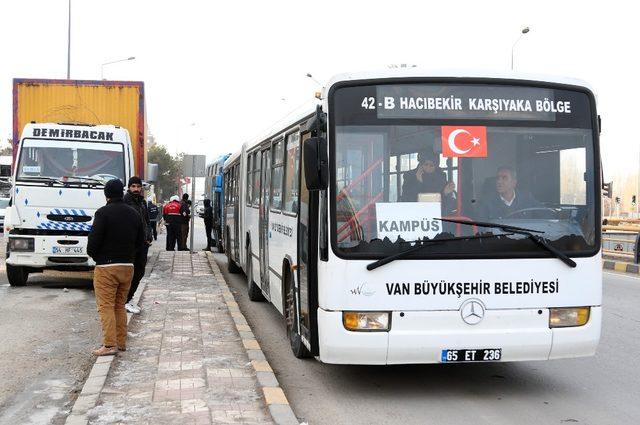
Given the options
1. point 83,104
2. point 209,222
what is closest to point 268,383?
point 83,104

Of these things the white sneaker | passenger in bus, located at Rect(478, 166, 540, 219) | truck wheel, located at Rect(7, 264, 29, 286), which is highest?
passenger in bus, located at Rect(478, 166, 540, 219)

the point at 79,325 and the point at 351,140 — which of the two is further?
the point at 79,325

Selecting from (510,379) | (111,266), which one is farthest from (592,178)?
(111,266)

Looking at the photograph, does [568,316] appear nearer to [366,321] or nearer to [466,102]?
[366,321]

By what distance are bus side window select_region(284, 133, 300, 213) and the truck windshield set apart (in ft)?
20.4

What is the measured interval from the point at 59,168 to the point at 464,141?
9452 mm

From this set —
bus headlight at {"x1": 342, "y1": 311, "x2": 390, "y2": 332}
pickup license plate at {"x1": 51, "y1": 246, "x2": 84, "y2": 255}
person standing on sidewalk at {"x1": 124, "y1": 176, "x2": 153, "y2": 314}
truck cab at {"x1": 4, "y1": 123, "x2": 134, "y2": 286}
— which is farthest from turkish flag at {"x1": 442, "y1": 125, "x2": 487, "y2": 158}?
pickup license plate at {"x1": 51, "y1": 246, "x2": 84, "y2": 255}

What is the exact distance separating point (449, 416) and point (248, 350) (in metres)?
2.53

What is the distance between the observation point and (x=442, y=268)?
600 centimetres

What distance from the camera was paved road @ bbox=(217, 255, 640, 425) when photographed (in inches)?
229

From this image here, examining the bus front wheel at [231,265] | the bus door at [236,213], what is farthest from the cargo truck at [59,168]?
the bus front wheel at [231,265]

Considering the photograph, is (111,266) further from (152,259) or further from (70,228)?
(152,259)

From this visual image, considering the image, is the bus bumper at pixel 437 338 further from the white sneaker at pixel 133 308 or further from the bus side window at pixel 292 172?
the white sneaker at pixel 133 308

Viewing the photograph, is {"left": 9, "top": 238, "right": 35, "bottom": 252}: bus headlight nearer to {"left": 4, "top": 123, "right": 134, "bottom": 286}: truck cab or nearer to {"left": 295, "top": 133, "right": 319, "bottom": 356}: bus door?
{"left": 4, "top": 123, "right": 134, "bottom": 286}: truck cab
